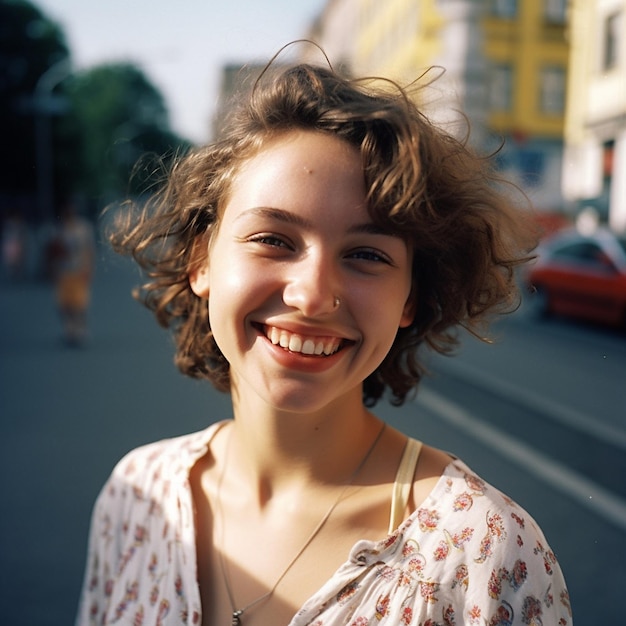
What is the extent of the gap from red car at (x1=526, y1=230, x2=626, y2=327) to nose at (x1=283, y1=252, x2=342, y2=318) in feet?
36.0

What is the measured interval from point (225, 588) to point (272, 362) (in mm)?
417

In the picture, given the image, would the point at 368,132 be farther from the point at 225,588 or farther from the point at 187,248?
the point at 225,588

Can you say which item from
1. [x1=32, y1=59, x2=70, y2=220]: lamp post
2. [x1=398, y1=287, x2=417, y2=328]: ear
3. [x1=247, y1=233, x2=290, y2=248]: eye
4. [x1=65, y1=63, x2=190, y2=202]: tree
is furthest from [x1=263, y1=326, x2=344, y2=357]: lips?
[x1=65, y1=63, x2=190, y2=202]: tree

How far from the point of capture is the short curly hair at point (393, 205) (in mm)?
1441

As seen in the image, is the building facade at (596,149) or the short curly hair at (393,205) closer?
the short curly hair at (393,205)

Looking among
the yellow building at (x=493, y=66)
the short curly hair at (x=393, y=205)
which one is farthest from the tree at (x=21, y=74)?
the short curly hair at (x=393, y=205)

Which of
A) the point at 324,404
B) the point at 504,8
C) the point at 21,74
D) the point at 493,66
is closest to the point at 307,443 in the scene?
the point at 324,404

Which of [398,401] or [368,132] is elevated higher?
[368,132]

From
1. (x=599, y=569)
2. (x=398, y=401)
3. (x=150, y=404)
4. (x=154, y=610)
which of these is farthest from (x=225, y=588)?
(x=150, y=404)

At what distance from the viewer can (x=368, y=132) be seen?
143cm

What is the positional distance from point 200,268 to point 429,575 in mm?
724

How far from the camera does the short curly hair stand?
1.44m

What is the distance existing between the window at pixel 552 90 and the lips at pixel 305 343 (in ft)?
50.2

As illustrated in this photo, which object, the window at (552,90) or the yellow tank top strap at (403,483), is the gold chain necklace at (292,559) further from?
the window at (552,90)
